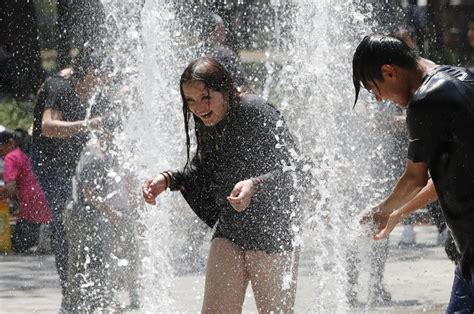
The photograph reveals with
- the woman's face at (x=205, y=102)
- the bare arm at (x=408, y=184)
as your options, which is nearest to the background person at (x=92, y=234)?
the woman's face at (x=205, y=102)

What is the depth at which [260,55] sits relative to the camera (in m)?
20.8

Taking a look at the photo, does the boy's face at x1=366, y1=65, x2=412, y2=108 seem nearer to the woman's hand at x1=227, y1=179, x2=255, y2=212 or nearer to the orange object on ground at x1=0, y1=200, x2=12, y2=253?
the woman's hand at x1=227, y1=179, x2=255, y2=212

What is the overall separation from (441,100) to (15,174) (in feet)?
23.2

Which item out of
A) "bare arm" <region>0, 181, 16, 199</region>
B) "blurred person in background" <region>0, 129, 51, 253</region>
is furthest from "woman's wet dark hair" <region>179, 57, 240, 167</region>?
"bare arm" <region>0, 181, 16, 199</region>

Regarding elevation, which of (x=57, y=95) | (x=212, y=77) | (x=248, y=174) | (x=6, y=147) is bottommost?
(x=6, y=147)

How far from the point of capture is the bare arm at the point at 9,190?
35.0 feet

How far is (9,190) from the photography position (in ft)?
35.1

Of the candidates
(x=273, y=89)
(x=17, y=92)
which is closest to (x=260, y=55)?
(x=17, y=92)

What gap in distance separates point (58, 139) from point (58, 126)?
0.64 meters

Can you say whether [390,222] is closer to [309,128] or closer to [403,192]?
[403,192]

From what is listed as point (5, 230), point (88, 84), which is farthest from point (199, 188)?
point (5, 230)

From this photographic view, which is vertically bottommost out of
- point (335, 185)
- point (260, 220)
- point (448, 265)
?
point (448, 265)

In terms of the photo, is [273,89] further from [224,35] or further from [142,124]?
[142,124]

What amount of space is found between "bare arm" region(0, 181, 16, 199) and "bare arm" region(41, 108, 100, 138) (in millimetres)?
2455
